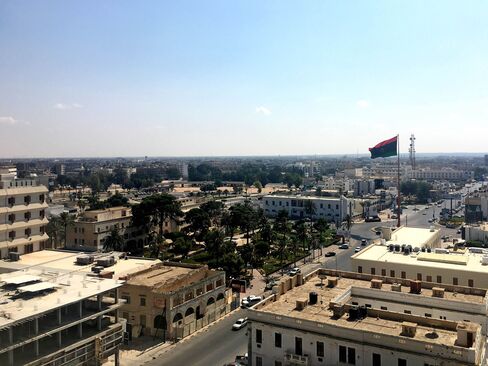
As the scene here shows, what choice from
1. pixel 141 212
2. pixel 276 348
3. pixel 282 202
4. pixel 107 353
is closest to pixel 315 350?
pixel 276 348

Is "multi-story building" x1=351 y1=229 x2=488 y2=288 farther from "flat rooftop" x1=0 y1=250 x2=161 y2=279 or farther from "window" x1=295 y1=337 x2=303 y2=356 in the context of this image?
"flat rooftop" x1=0 y1=250 x2=161 y2=279

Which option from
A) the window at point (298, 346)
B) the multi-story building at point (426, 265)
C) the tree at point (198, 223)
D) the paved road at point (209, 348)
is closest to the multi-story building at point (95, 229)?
the tree at point (198, 223)

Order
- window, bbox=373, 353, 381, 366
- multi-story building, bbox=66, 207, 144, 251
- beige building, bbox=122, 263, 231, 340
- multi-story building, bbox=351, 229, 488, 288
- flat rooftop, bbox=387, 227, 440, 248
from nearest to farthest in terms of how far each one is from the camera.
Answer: window, bbox=373, 353, 381, 366
beige building, bbox=122, 263, 231, 340
multi-story building, bbox=351, 229, 488, 288
flat rooftop, bbox=387, 227, 440, 248
multi-story building, bbox=66, 207, 144, 251

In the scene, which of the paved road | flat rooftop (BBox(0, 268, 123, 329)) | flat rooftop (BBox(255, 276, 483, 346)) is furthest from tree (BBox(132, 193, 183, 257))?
flat rooftop (BBox(255, 276, 483, 346))

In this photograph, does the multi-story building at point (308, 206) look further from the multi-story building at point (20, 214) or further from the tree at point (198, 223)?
the multi-story building at point (20, 214)

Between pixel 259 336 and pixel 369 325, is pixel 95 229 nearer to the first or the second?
pixel 259 336

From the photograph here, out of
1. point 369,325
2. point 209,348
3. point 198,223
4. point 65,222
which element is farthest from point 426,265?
point 65,222

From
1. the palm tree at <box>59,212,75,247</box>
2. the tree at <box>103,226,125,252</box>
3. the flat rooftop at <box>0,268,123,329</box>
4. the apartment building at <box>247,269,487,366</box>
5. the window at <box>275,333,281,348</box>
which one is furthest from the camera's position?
the palm tree at <box>59,212,75,247</box>
